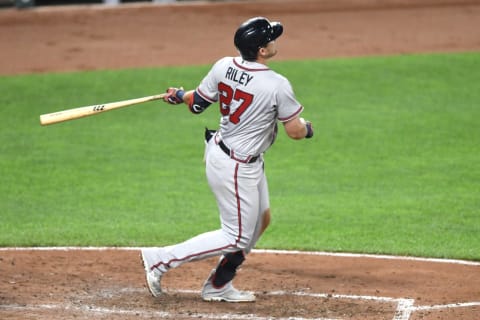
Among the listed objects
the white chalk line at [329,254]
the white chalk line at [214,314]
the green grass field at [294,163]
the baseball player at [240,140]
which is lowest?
the green grass field at [294,163]

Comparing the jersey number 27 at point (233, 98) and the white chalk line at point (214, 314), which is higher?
the jersey number 27 at point (233, 98)

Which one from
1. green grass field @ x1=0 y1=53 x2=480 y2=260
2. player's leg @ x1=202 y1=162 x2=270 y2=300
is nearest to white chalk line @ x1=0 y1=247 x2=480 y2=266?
green grass field @ x1=0 y1=53 x2=480 y2=260

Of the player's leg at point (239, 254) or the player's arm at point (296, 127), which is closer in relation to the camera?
the player's arm at point (296, 127)

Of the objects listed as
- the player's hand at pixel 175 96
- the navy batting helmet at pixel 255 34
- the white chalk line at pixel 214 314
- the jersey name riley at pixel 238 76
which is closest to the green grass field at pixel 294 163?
the white chalk line at pixel 214 314

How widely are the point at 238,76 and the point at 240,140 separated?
16.3 inches

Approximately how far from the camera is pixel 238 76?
22.1ft

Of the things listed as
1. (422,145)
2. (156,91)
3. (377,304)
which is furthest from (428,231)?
(156,91)

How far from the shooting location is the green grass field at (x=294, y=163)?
9.12 meters

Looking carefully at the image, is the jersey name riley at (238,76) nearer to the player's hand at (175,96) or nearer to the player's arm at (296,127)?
the player's arm at (296,127)

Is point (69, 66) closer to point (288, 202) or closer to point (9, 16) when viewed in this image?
point (9, 16)

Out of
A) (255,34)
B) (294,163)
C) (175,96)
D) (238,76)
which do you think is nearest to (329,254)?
(175,96)

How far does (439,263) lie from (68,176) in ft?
14.5

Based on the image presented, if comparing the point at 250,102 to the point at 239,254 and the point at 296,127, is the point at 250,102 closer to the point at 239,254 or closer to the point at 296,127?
the point at 296,127

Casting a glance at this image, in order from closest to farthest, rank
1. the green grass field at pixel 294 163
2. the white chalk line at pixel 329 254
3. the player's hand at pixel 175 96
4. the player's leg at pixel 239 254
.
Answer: the player's leg at pixel 239 254
the player's hand at pixel 175 96
the white chalk line at pixel 329 254
the green grass field at pixel 294 163
